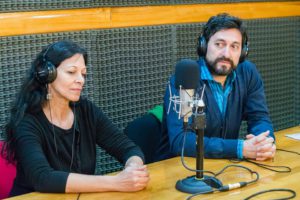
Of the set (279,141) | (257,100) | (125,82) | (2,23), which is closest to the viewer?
(279,141)

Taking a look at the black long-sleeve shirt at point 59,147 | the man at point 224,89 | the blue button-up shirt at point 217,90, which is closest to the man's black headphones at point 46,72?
the black long-sleeve shirt at point 59,147

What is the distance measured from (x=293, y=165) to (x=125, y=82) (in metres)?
1.73

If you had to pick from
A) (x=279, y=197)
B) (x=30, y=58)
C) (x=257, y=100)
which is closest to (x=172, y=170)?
(x=279, y=197)

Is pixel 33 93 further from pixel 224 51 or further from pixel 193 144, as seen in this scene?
pixel 224 51

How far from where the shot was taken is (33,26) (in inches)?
125

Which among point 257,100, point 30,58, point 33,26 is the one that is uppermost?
point 33,26

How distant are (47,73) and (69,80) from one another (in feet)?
0.36

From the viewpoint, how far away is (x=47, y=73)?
88.4 inches

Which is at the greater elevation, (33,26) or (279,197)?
(33,26)

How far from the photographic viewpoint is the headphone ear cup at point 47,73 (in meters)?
2.25

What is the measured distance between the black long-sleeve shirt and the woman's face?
0.14m

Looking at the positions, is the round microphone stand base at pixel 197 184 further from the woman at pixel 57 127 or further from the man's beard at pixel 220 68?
the man's beard at pixel 220 68

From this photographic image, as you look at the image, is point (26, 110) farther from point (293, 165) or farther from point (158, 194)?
point (293, 165)

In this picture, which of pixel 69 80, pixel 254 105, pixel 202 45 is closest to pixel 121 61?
pixel 202 45
